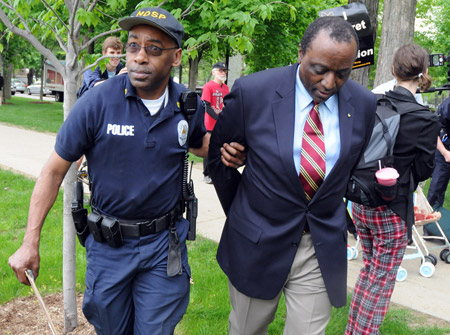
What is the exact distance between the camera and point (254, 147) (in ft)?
8.64

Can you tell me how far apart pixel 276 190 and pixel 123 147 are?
792mm

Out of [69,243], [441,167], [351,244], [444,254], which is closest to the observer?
[69,243]

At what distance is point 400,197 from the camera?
11.6 ft

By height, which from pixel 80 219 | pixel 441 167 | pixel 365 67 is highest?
pixel 365 67

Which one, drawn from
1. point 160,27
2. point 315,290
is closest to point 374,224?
point 315,290

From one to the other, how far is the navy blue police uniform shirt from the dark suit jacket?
349 millimetres

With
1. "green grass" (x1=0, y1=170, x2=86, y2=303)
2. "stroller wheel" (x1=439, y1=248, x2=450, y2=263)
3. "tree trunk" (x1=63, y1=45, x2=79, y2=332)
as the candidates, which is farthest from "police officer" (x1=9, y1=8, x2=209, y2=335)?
"stroller wheel" (x1=439, y1=248, x2=450, y2=263)

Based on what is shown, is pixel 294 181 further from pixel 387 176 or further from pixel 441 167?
pixel 441 167

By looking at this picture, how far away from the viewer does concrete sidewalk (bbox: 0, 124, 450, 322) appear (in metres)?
4.63

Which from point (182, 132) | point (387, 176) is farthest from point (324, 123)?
point (387, 176)

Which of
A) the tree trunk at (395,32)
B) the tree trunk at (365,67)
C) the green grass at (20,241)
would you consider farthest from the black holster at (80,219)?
the tree trunk at (365,67)

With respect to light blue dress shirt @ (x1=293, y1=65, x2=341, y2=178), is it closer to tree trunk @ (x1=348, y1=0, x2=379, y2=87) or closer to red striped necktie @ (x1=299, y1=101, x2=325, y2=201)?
red striped necktie @ (x1=299, y1=101, x2=325, y2=201)

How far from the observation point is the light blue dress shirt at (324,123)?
2.59m

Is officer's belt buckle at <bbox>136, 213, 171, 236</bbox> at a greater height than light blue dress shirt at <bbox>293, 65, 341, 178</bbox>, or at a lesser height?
lesser
